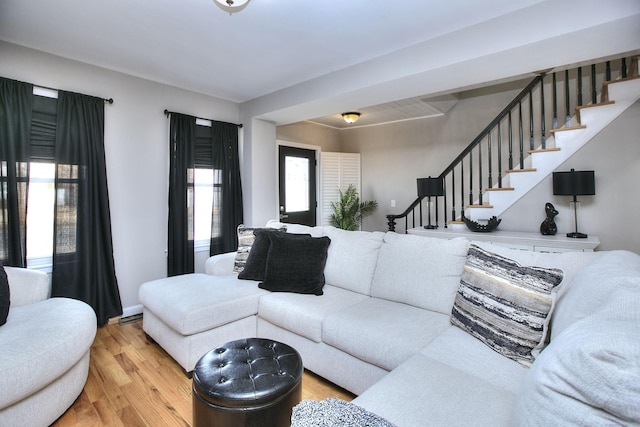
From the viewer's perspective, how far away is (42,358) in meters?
1.60

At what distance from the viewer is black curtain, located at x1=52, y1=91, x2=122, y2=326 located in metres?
2.90

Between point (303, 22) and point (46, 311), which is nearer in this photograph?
point (46, 311)

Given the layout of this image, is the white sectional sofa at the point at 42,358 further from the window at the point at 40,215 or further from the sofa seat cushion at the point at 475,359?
the sofa seat cushion at the point at 475,359

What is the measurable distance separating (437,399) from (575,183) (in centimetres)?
338

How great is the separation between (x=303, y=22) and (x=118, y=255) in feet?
9.58

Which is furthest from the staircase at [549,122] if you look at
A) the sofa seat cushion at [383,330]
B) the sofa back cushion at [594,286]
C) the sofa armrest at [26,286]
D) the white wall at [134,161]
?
the sofa armrest at [26,286]

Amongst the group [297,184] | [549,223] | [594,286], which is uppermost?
[297,184]

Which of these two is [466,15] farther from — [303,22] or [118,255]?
[118,255]

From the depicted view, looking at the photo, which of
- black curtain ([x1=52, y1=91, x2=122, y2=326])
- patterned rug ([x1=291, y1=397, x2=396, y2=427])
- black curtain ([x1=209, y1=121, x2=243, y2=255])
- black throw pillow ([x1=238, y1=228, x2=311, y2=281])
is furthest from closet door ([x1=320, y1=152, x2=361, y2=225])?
patterned rug ([x1=291, y1=397, x2=396, y2=427])

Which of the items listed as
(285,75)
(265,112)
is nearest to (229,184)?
(265,112)

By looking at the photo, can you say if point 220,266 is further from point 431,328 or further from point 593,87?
point 593,87

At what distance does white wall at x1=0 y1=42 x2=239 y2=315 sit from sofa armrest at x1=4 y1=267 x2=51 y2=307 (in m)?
0.98

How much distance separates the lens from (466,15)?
2314 mm

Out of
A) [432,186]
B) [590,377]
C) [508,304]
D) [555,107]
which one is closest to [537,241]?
[432,186]
